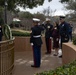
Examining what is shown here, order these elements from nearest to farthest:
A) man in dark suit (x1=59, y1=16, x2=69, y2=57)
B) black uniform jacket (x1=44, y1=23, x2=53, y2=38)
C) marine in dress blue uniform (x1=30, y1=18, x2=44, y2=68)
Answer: marine in dress blue uniform (x1=30, y1=18, x2=44, y2=68) → man in dark suit (x1=59, y1=16, x2=69, y2=57) → black uniform jacket (x1=44, y1=23, x2=53, y2=38)

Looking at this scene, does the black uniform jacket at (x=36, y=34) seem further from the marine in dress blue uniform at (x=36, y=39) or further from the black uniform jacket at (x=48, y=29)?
the black uniform jacket at (x=48, y=29)

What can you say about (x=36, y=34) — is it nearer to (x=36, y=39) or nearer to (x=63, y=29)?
(x=36, y=39)

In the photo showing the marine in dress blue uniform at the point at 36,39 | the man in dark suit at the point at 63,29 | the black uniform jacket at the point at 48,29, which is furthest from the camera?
the black uniform jacket at the point at 48,29

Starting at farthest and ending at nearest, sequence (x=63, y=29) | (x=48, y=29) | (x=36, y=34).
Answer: (x=48, y=29)
(x=63, y=29)
(x=36, y=34)

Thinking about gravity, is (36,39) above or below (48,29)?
below

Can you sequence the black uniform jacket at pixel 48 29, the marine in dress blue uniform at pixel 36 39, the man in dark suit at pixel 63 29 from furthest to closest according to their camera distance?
the black uniform jacket at pixel 48 29
the man in dark suit at pixel 63 29
the marine in dress blue uniform at pixel 36 39

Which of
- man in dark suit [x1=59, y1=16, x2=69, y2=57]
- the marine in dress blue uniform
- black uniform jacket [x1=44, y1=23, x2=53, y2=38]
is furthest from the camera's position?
black uniform jacket [x1=44, y1=23, x2=53, y2=38]

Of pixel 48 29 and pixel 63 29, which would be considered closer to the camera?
pixel 63 29

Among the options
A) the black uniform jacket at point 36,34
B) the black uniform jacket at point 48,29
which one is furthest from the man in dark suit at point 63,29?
the black uniform jacket at point 36,34

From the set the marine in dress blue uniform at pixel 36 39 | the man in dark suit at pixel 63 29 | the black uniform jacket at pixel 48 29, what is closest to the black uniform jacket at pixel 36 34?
the marine in dress blue uniform at pixel 36 39

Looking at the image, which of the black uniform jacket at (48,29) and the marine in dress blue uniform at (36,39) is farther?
the black uniform jacket at (48,29)

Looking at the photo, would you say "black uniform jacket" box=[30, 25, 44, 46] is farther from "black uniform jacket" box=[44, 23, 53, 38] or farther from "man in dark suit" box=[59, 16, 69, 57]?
"black uniform jacket" box=[44, 23, 53, 38]

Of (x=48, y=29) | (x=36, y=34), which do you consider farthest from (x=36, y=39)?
(x=48, y=29)

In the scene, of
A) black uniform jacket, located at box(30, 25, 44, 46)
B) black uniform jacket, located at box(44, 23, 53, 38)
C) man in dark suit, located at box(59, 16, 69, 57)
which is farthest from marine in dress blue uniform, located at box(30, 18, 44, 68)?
black uniform jacket, located at box(44, 23, 53, 38)
